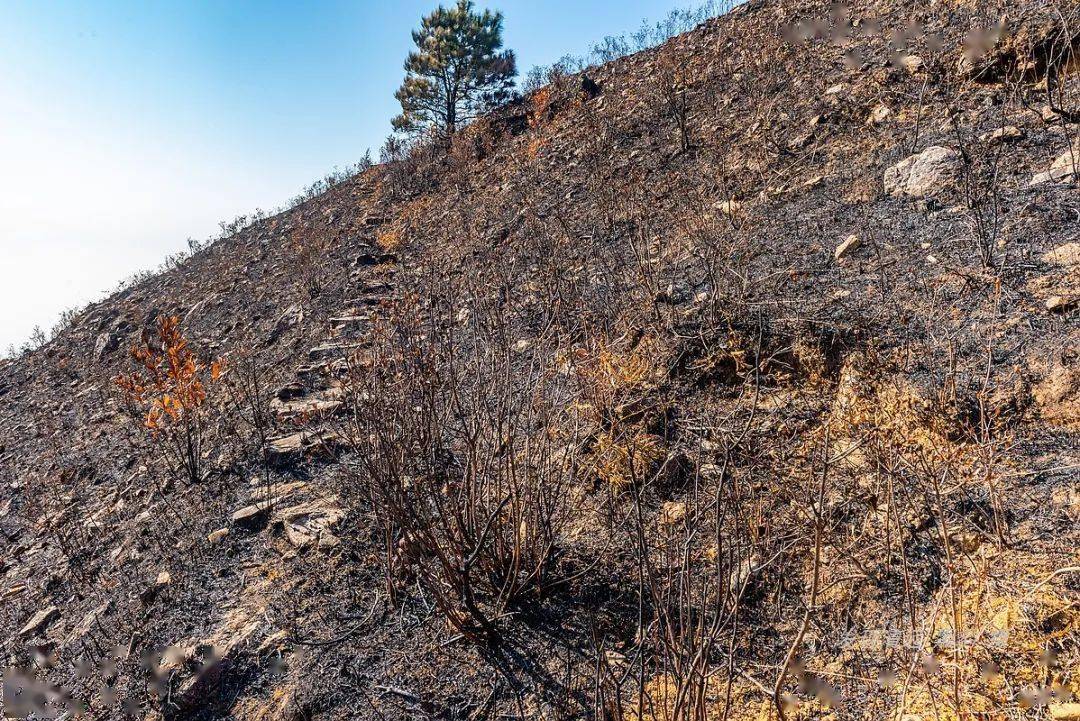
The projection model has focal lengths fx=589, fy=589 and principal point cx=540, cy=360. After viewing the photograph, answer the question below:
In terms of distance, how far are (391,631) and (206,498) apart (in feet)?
6.58

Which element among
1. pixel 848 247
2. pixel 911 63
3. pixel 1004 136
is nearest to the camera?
pixel 848 247

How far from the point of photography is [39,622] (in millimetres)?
3131

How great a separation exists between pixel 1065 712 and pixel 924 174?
11.8ft

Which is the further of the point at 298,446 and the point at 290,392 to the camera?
the point at 290,392

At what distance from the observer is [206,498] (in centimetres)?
372

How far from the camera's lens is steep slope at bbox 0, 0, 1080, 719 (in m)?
1.82

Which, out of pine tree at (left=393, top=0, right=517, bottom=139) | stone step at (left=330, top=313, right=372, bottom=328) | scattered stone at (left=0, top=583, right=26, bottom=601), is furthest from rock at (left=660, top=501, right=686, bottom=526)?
pine tree at (left=393, top=0, right=517, bottom=139)

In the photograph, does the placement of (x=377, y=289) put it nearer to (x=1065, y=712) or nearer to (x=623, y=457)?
(x=623, y=457)

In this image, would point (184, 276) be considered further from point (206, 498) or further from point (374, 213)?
point (206, 498)

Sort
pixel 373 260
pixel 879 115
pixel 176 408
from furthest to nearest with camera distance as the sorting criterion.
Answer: pixel 373 260 → pixel 879 115 → pixel 176 408

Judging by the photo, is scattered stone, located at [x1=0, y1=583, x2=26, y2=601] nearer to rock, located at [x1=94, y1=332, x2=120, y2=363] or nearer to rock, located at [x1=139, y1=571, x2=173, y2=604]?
rock, located at [x1=139, y1=571, x2=173, y2=604]

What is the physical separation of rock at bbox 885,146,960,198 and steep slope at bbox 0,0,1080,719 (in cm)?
2

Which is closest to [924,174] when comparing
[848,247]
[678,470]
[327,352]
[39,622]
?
[848,247]

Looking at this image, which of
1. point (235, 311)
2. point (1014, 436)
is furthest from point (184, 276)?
point (1014, 436)
